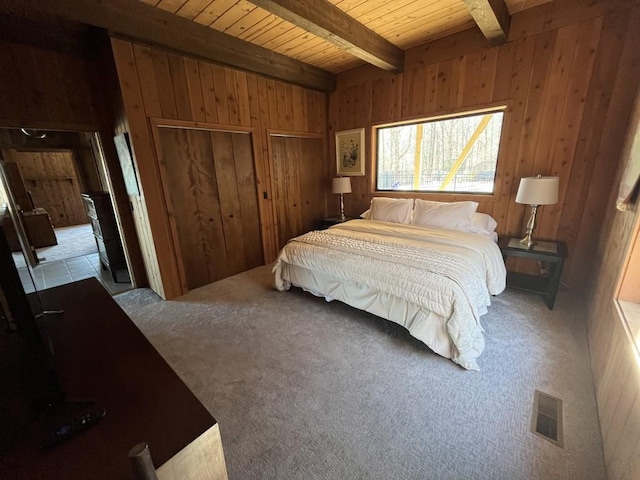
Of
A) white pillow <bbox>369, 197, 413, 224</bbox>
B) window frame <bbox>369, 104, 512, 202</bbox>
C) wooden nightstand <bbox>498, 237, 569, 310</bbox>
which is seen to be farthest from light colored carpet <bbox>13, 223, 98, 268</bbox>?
wooden nightstand <bbox>498, 237, 569, 310</bbox>

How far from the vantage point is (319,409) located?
58.3 inches

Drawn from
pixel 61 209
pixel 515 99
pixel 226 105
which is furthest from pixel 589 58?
pixel 61 209

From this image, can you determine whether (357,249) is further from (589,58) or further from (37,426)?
(589,58)

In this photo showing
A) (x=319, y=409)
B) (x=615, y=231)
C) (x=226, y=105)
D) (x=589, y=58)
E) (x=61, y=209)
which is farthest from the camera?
(x=61, y=209)

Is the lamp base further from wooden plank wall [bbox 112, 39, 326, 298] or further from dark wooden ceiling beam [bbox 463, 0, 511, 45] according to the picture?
wooden plank wall [bbox 112, 39, 326, 298]

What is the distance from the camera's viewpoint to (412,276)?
188cm

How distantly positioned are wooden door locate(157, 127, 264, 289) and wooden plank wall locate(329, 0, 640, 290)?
95.3 inches

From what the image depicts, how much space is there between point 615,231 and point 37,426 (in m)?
3.24

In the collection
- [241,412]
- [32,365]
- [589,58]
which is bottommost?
[241,412]

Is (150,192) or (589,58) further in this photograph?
(150,192)

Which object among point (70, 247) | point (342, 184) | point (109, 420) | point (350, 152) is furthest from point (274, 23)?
point (70, 247)

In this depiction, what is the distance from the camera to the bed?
1.73m

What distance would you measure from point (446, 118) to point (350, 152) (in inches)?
54.6

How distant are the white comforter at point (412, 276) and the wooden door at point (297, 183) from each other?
4.24ft
